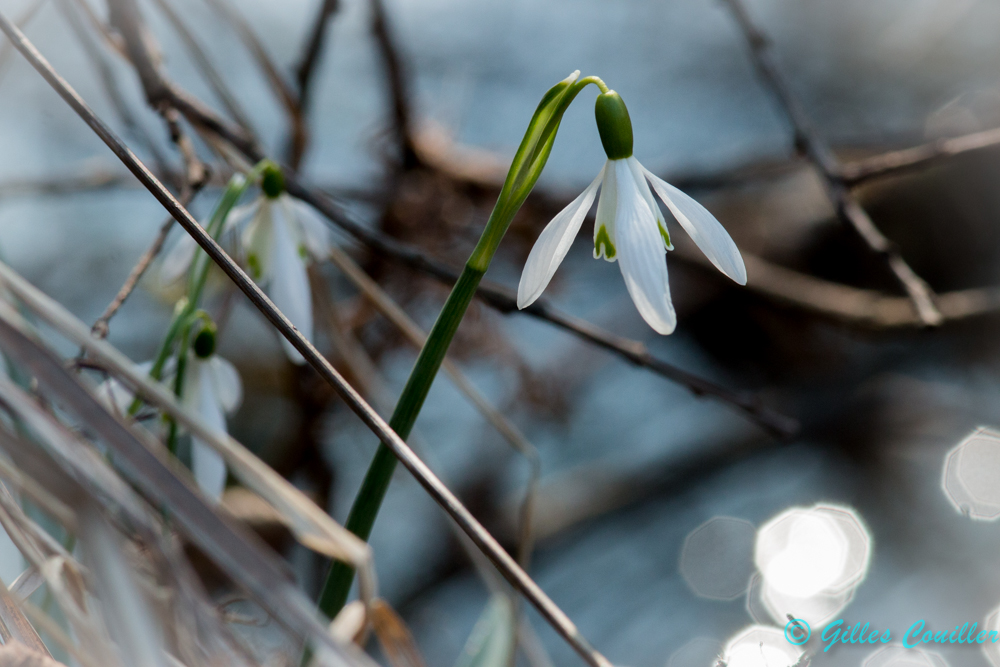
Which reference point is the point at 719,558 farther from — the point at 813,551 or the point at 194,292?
the point at 194,292

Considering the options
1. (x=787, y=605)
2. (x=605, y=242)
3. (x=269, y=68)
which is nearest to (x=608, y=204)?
(x=605, y=242)

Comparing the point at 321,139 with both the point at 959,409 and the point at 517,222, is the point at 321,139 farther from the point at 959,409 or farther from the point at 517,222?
the point at 959,409

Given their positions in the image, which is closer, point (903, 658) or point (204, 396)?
point (204, 396)

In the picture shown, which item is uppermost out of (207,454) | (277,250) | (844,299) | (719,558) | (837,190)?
(844,299)

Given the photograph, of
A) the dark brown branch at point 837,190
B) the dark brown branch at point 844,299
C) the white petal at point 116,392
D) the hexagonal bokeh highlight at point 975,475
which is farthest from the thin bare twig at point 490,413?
the hexagonal bokeh highlight at point 975,475

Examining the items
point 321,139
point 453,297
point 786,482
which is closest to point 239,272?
point 453,297

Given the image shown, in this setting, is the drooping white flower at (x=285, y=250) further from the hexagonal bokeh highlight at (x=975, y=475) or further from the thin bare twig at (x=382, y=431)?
the hexagonal bokeh highlight at (x=975, y=475)
